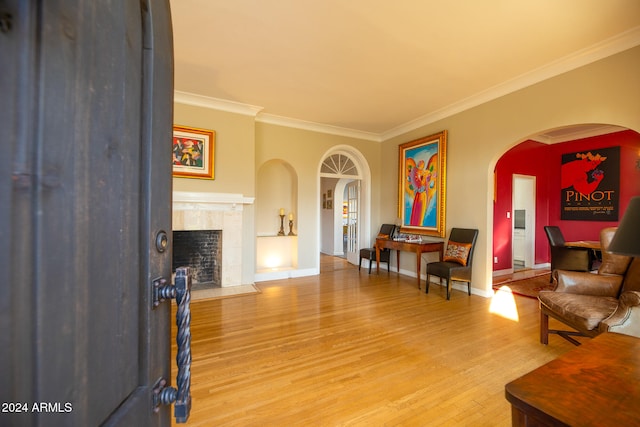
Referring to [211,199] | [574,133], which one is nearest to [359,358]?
[211,199]


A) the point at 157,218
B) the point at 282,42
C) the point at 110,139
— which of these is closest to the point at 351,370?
the point at 157,218

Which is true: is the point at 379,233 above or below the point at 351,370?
above

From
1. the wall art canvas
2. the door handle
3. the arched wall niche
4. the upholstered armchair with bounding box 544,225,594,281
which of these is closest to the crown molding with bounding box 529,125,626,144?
the wall art canvas

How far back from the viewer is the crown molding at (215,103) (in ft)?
12.5

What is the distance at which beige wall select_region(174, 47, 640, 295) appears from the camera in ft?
8.75

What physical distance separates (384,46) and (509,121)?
80.2 inches

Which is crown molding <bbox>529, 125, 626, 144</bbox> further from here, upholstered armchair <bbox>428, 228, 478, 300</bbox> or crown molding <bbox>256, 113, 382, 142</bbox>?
crown molding <bbox>256, 113, 382, 142</bbox>

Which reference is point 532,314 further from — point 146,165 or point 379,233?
point 146,165

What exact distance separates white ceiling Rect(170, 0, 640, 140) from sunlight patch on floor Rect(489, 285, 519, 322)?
2.76m

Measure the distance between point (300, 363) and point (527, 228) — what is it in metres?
6.00

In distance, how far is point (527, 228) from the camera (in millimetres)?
5789

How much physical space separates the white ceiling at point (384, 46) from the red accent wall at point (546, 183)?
2.25 metres

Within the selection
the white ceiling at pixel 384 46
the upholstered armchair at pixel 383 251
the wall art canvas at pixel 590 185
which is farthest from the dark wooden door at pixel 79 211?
the wall art canvas at pixel 590 185

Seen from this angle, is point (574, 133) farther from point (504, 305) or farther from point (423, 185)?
point (504, 305)
